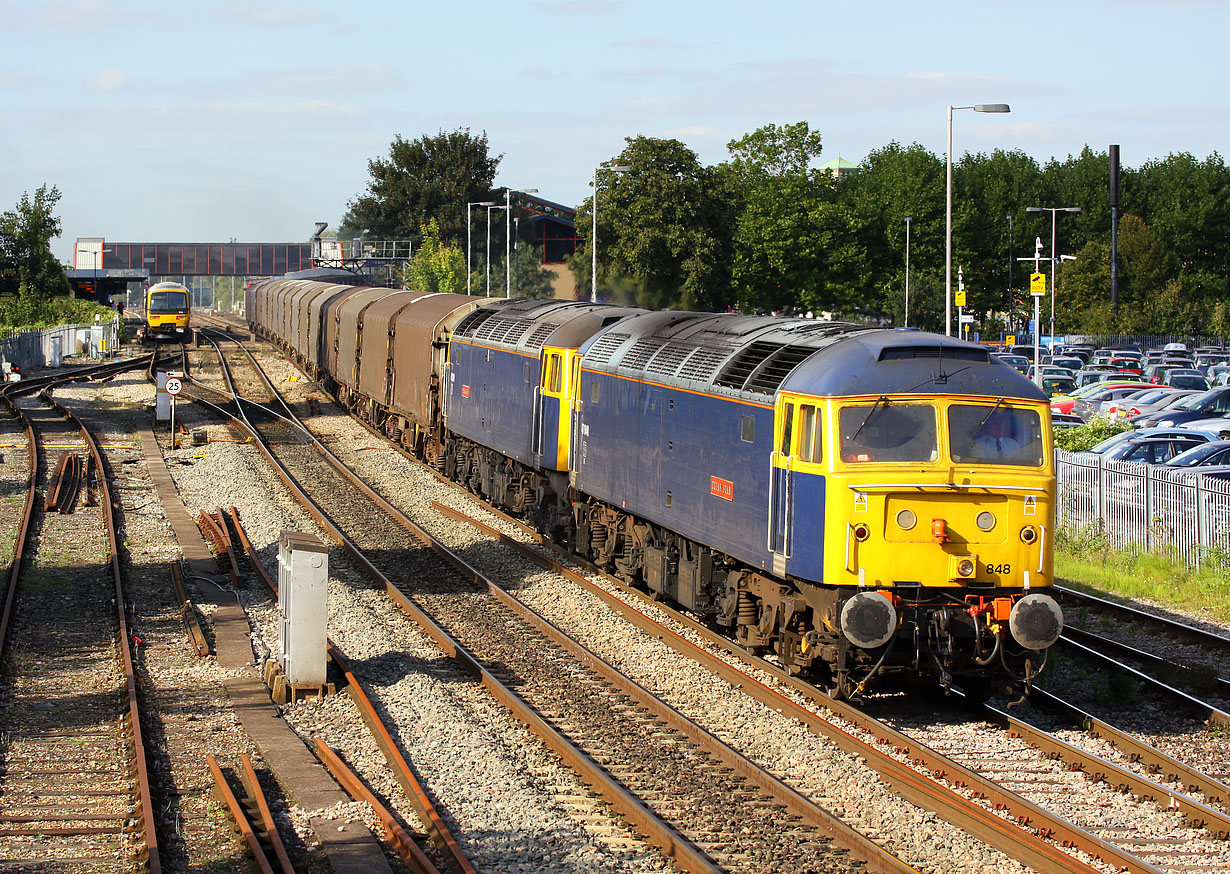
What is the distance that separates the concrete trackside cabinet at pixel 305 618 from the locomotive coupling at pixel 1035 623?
253 inches

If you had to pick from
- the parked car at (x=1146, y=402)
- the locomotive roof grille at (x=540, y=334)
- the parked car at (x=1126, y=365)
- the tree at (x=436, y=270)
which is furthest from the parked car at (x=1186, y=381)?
the tree at (x=436, y=270)

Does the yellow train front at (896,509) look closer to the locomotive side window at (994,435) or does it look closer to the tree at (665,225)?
the locomotive side window at (994,435)

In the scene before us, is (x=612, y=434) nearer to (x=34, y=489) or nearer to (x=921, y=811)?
(x=921, y=811)

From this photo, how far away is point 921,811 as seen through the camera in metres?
9.76

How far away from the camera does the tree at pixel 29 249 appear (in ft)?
203

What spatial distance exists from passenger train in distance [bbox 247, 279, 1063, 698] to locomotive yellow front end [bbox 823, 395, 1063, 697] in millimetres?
16

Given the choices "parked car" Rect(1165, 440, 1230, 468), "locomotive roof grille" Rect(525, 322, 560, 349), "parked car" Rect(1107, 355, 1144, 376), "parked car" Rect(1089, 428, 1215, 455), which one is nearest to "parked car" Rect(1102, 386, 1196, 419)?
"parked car" Rect(1089, 428, 1215, 455)

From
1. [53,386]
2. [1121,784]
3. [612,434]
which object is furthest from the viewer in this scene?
[53,386]

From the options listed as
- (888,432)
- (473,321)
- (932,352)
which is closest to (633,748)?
(888,432)

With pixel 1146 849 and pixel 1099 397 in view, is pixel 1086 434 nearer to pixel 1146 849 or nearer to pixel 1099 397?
pixel 1099 397

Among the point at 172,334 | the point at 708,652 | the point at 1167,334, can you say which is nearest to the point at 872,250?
the point at 1167,334

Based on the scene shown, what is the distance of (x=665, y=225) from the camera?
61.3 metres

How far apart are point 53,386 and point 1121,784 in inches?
1640

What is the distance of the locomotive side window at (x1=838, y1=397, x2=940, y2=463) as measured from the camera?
1158 centimetres
